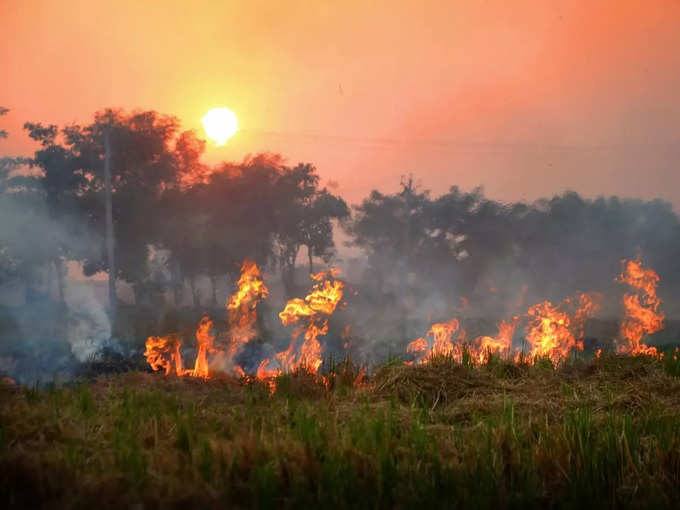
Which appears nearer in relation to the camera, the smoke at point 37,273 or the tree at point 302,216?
the smoke at point 37,273

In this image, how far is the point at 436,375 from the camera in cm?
841

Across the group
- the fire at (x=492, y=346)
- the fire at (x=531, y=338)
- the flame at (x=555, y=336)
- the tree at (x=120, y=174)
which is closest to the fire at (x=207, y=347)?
the fire at (x=531, y=338)

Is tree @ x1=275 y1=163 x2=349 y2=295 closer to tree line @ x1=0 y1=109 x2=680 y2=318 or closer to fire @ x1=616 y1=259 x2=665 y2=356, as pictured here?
tree line @ x1=0 y1=109 x2=680 y2=318

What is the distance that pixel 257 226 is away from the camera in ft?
135

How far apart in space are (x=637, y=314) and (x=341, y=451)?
3455cm

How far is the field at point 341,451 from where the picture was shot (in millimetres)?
4430

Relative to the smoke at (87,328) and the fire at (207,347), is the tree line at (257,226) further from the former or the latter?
the fire at (207,347)

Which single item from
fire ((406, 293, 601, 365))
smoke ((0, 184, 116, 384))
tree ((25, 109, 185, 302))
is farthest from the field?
tree ((25, 109, 185, 302))

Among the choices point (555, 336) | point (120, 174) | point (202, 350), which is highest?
point (120, 174)

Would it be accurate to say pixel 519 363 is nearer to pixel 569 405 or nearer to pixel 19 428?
pixel 569 405

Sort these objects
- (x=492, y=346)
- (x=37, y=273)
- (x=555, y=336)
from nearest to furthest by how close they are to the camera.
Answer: (x=492, y=346), (x=555, y=336), (x=37, y=273)

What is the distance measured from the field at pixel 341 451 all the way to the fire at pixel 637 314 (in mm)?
16183

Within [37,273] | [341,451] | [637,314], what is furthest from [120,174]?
[341,451]

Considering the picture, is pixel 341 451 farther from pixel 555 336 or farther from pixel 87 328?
pixel 87 328
